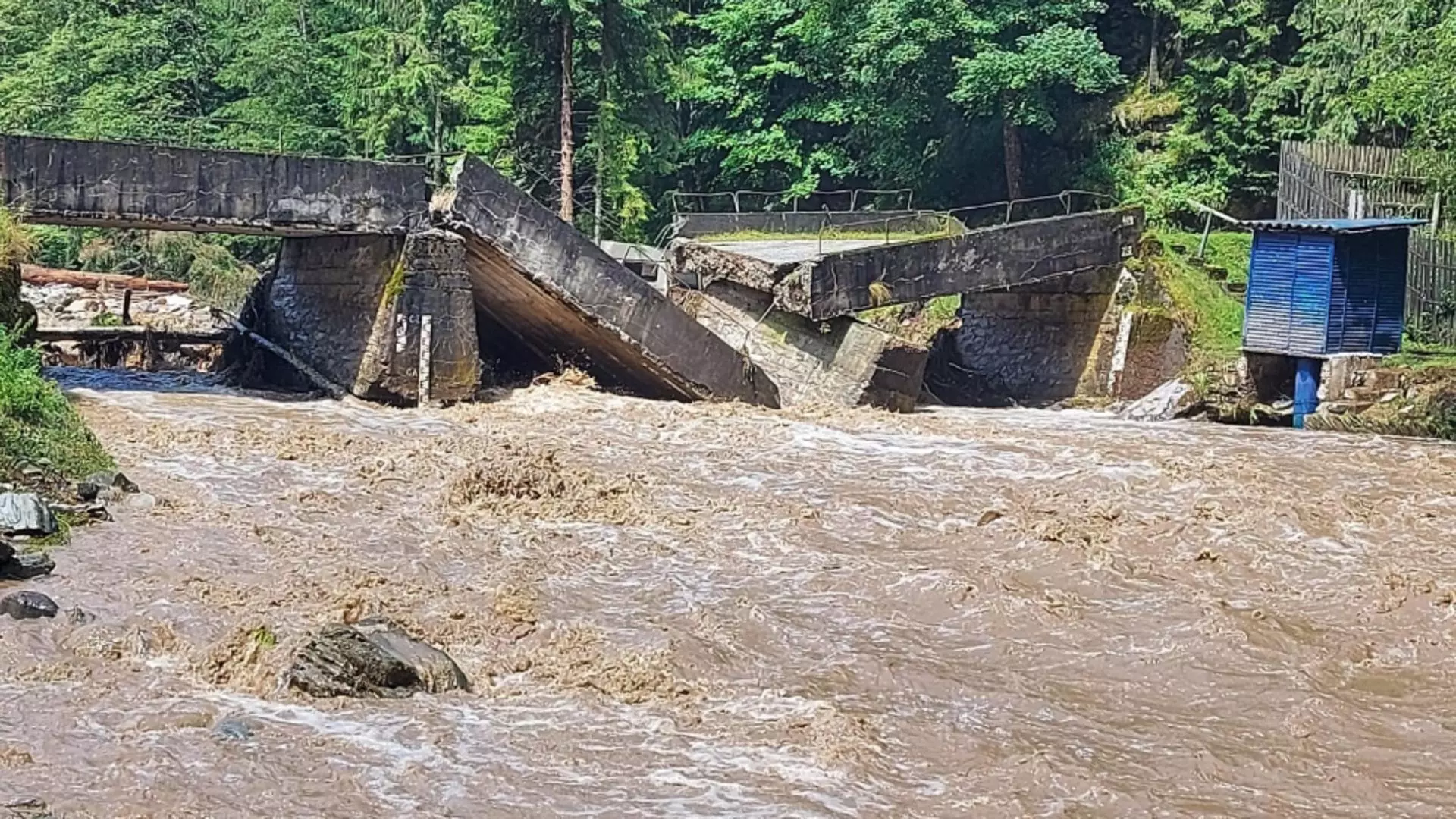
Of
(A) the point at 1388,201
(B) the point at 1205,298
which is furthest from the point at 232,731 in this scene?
(A) the point at 1388,201

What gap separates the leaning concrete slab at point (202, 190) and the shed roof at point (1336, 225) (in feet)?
40.7

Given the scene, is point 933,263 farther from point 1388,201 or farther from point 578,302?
point 1388,201

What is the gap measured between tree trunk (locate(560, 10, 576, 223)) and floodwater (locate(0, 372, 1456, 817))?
12.2 metres

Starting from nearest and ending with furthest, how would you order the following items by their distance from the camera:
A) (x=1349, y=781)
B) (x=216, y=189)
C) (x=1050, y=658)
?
(x=1349, y=781) < (x=1050, y=658) < (x=216, y=189)

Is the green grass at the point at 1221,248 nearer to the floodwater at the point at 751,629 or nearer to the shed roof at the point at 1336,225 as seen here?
the shed roof at the point at 1336,225

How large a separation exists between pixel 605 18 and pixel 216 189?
12773 millimetres

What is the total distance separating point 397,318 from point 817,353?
6.63 meters

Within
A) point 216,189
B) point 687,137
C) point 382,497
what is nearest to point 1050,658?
point 382,497

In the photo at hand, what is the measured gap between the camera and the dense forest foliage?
1218 inches

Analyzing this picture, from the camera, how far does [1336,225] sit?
70.9 feet

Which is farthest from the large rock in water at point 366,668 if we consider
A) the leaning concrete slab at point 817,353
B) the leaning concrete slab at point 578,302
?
the leaning concrete slab at point 817,353

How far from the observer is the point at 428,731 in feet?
26.9

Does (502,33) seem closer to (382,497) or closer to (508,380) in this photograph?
(508,380)

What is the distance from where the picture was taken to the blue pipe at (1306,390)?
72.0ft
